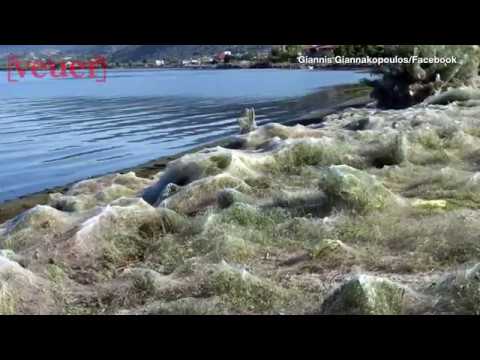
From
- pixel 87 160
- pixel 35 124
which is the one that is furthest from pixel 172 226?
pixel 35 124

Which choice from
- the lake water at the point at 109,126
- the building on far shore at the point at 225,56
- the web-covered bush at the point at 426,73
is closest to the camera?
the lake water at the point at 109,126

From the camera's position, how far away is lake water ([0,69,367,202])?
26.6 m

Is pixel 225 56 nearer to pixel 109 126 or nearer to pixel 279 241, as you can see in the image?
pixel 109 126

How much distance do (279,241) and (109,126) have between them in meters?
32.0

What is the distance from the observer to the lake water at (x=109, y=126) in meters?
26.6

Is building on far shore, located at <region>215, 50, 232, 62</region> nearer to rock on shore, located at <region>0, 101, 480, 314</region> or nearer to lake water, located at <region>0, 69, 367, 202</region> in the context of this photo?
lake water, located at <region>0, 69, 367, 202</region>

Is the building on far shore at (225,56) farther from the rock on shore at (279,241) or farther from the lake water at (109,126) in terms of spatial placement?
the rock on shore at (279,241)

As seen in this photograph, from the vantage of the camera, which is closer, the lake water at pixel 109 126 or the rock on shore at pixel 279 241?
the rock on shore at pixel 279 241

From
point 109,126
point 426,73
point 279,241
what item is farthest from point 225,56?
point 279,241

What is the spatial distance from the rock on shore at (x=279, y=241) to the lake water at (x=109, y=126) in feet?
43.0

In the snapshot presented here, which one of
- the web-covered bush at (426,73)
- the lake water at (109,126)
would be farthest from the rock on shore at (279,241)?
the web-covered bush at (426,73)

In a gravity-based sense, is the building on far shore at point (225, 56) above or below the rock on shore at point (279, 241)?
above

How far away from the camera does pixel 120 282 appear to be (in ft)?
25.5

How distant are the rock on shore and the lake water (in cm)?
1309
